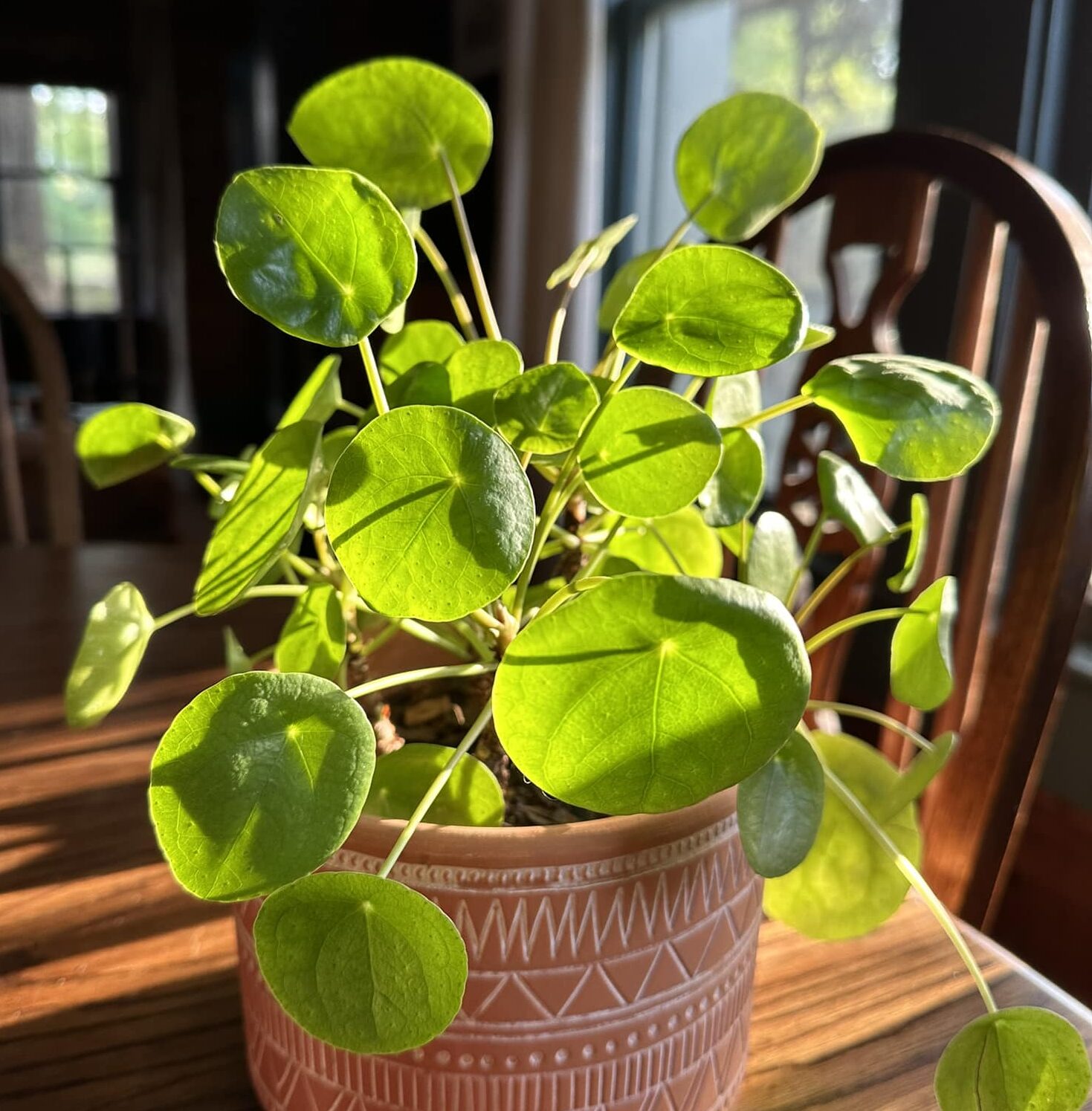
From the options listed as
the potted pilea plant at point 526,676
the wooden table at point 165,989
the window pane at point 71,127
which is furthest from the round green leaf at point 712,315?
the window pane at point 71,127

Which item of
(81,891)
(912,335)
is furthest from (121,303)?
(81,891)

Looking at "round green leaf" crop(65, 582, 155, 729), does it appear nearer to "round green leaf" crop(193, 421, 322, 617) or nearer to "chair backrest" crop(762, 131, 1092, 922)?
"round green leaf" crop(193, 421, 322, 617)

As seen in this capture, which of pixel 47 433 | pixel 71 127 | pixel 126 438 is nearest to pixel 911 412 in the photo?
pixel 126 438

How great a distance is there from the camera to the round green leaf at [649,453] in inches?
10.7

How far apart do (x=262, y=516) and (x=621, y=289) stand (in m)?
0.16

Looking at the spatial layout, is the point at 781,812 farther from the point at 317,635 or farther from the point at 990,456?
the point at 990,456

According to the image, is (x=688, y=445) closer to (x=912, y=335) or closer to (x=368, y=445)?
(x=368, y=445)

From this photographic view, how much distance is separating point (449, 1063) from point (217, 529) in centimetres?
16

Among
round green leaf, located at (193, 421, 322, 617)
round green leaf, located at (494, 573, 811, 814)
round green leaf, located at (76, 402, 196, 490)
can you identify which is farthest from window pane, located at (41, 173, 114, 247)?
round green leaf, located at (494, 573, 811, 814)

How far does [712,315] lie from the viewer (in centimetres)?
27

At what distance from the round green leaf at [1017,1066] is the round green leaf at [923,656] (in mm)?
86

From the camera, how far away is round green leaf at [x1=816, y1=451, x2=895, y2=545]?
0.33m

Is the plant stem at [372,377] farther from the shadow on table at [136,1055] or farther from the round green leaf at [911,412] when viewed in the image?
the shadow on table at [136,1055]

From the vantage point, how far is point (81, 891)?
50 centimetres
